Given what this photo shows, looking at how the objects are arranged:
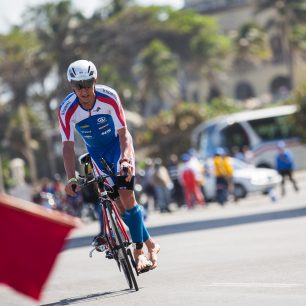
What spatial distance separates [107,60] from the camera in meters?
83.6

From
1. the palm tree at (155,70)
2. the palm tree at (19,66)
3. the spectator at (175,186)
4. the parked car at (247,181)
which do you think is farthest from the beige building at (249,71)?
the parked car at (247,181)

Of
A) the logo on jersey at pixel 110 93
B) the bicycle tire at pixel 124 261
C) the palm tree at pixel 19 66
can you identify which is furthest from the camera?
the palm tree at pixel 19 66

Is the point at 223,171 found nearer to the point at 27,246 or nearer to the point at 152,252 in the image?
the point at 152,252

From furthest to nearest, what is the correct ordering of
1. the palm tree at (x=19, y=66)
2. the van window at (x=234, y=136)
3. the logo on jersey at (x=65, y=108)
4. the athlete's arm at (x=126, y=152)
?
the palm tree at (x=19, y=66)
the van window at (x=234, y=136)
the logo on jersey at (x=65, y=108)
the athlete's arm at (x=126, y=152)

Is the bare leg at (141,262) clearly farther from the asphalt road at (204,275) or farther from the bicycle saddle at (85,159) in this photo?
the bicycle saddle at (85,159)

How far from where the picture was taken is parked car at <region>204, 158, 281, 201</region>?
3731 cm

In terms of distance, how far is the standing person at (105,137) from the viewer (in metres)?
10.4

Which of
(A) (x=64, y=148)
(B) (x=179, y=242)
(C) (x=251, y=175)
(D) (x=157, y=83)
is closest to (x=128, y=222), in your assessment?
(A) (x=64, y=148)

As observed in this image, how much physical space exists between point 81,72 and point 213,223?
38.4 feet

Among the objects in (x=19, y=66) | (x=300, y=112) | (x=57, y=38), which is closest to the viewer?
(x=300, y=112)

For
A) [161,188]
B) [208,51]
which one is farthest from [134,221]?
[208,51]

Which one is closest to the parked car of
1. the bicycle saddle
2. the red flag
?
the bicycle saddle

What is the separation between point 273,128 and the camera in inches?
2013

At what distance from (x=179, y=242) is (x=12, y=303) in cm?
678
